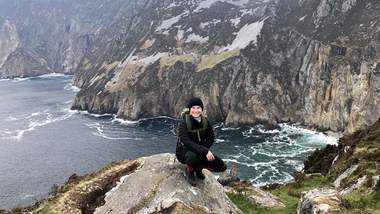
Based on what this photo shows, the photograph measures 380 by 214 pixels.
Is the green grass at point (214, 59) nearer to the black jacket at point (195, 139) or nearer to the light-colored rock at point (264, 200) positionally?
the light-colored rock at point (264, 200)

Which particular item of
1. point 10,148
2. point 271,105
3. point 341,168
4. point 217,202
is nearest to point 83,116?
point 10,148

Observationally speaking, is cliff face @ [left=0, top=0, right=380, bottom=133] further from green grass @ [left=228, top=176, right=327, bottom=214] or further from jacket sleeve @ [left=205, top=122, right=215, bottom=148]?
jacket sleeve @ [left=205, top=122, right=215, bottom=148]

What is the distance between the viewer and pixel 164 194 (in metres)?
19.2

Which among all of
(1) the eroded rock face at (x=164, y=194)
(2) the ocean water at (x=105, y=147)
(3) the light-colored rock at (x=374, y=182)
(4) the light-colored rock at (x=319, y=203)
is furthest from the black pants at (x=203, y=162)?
(2) the ocean water at (x=105, y=147)

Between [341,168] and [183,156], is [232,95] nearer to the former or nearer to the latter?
[341,168]

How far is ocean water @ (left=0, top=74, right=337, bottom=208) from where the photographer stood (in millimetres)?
92750

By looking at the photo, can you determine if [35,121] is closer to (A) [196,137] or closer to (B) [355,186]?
(B) [355,186]

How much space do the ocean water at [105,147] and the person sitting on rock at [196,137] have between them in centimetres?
6139

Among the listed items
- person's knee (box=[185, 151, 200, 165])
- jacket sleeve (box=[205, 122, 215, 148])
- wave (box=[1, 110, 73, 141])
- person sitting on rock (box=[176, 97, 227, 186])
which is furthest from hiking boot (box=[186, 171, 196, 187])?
wave (box=[1, 110, 73, 141])

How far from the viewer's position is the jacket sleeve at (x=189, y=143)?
1786 cm

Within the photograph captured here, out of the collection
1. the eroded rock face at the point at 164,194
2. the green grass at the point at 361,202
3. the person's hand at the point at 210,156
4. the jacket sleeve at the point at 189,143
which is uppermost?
the jacket sleeve at the point at 189,143

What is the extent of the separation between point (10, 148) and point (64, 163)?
25.6 metres

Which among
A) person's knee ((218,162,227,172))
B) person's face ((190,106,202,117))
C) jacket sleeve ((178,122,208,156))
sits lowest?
person's knee ((218,162,227,172))

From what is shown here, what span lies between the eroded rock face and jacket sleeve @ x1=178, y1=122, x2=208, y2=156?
2067 mm
